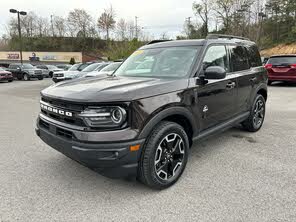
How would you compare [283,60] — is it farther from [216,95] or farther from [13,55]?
[13,55]

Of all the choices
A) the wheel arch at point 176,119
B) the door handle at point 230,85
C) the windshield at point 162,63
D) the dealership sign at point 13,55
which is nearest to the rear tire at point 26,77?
the windshield at point 162,63

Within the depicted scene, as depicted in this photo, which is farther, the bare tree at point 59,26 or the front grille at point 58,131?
the bare tree at point 59,26

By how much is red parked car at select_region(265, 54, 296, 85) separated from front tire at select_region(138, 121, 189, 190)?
1072 cm

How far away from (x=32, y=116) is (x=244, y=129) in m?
5.58

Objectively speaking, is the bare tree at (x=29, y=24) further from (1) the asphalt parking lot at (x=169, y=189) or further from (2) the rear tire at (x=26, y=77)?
(1) the asphalt parking lot at (x=169, y=189)

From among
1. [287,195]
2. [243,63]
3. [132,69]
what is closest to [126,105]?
[132,69]

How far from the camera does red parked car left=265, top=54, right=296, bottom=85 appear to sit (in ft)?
37.8

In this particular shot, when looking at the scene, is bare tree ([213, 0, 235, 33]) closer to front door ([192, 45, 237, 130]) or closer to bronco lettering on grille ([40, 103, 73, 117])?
front door ([192, 45, 237, 130])

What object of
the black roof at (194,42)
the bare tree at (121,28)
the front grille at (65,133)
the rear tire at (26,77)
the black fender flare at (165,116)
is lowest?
the front grille at (65,133)

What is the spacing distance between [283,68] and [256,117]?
821 centimetres

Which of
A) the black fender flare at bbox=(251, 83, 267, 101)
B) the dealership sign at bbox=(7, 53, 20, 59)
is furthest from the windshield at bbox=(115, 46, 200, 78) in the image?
the dealership sign at bbox=(7, 53, 20, 59)

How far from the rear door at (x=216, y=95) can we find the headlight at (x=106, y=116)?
4.11 ft

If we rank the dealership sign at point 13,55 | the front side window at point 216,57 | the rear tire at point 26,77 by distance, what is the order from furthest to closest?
the dealership sign at point 13,55
the rear tire at point 26,77
the front side window at point 216,57

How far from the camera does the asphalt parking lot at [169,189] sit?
2.48 meters
